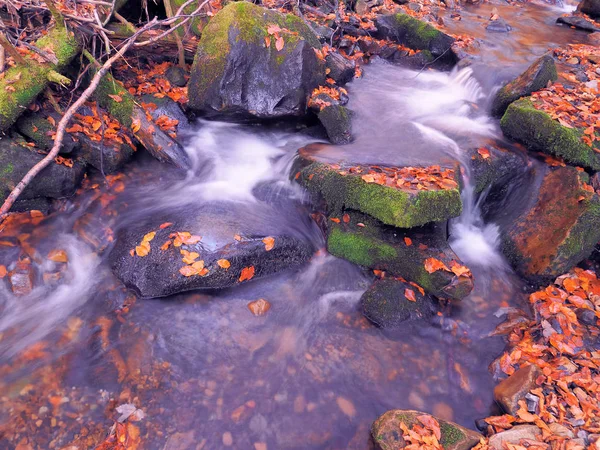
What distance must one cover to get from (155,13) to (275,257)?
610cm

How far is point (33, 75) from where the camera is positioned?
5434 millimetres

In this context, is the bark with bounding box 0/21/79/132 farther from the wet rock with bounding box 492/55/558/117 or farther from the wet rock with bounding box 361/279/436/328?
the wet rock with bounding box 492/55/558/117

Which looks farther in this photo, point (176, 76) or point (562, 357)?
point (176, 76)

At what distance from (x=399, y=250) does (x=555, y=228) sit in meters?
2.32

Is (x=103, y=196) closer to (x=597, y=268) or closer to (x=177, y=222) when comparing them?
(x=177, y=222)

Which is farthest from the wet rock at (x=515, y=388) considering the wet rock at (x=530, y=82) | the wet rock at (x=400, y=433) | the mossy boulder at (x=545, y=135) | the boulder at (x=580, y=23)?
the boulder at (x=580, y=23)

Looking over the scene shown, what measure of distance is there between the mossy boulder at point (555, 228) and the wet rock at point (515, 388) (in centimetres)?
174

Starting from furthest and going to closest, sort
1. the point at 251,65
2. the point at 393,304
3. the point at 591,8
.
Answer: the point at 591,8 < the point at 251,65 < the point at 393,304

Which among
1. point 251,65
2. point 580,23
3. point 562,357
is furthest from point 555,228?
point 580,23

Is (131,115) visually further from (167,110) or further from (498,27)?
(498,27)

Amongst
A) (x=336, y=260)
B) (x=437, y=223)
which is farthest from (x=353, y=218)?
(x=437, y=223)

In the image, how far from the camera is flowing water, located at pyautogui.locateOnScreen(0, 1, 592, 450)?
379cm

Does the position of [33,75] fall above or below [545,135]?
above

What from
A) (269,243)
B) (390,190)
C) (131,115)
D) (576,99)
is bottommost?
(269,243)
